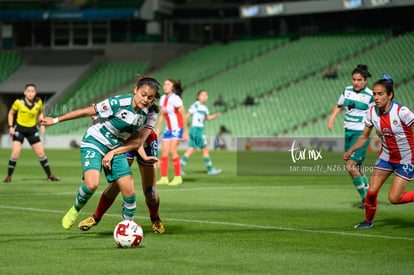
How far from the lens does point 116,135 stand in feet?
33.6

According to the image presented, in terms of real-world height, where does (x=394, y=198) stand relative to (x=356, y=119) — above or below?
below

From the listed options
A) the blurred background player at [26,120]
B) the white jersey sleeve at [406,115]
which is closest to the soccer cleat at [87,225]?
the white jersey sleeve at [406,115]

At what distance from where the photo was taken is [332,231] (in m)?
11.2

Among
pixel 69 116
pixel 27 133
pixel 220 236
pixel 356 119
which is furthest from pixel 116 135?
pixel 27 133

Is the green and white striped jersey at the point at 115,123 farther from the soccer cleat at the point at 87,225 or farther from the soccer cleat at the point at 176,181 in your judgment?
the soccer cleat at the point at 176,181

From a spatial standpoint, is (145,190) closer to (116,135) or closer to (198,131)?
(116,135)

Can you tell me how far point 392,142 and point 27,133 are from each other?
11508 mm

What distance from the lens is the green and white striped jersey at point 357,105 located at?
1439cm

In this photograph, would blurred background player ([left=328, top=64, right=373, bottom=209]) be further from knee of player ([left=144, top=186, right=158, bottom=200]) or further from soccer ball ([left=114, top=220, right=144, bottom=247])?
soccer ball ([left=114, top=220, right=144, bottom=247])

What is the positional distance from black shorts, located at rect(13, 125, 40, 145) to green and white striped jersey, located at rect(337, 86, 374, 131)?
8945 mm

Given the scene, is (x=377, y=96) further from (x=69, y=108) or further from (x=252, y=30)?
(x=252, y=30)

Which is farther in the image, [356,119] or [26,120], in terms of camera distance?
[26,120]

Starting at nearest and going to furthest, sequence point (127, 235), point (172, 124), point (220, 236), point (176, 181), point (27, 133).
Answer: point (127, 235), point (220, 236), point (172, 124), point (176, 181), point (27, 133)

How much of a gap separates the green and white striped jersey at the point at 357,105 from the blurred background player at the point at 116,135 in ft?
17.5
